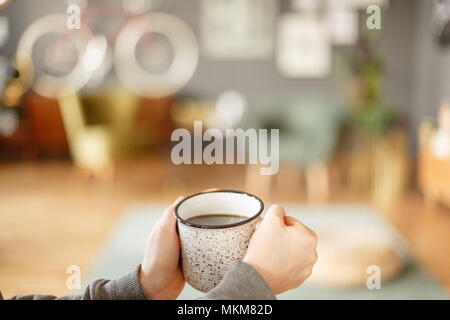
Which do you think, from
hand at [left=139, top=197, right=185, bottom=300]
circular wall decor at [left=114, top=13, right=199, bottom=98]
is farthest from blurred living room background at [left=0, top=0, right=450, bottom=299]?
hand at [left=139, top=197, right=185, bottom=300]

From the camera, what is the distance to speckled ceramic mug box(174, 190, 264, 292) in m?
0.39

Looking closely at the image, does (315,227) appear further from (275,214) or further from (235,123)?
(235,123)

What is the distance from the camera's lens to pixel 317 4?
462 cm

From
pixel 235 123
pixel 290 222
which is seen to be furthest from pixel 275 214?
Result: pixel 235 123

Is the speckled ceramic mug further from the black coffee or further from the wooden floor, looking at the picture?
the wooden floor

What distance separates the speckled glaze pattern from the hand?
0.08 feet

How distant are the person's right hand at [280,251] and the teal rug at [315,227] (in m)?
0.61

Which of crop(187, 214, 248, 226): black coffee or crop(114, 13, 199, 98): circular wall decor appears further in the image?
crop(114, 13, 199, 98): circular wall decor

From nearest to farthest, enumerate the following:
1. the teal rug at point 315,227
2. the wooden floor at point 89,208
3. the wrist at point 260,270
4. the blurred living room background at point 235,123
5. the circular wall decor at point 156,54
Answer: the wrist at point 260,270 < the teal rug at point 315,227 < the wooden floor at point 89,208 < the blurred living room background at point 235,123 < the circular wall decor at point 156,54

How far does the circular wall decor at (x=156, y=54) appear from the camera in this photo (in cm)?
473

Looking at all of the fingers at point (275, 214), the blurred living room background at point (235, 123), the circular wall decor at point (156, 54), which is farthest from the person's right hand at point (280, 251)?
the circular wall decor at point (156, 54)

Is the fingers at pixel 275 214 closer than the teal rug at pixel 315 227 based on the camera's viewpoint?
Yes

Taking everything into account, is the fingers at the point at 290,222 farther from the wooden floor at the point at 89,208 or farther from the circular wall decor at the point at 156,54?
the circular wall decor at the point at 156,54

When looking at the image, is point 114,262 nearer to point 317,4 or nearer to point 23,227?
point 23,227
